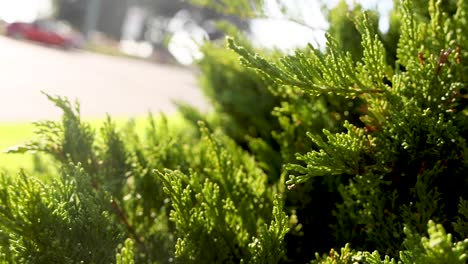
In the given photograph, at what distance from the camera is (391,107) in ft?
5.79

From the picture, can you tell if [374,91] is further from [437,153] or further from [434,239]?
[434,239]

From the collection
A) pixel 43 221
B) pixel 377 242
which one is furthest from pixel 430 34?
pixel 43 221

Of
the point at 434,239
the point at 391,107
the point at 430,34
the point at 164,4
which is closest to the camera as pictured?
the point at 434,239

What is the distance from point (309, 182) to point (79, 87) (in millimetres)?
13572

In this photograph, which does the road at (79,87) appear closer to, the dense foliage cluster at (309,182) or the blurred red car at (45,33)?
the blurred red car at (45,33)

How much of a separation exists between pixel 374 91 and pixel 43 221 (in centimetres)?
117

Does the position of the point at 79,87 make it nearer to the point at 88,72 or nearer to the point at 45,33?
the point at 88,72

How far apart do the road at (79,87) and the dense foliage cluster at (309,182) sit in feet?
19.4

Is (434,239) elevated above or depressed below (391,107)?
below

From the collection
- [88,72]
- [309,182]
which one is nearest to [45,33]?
[88,72]

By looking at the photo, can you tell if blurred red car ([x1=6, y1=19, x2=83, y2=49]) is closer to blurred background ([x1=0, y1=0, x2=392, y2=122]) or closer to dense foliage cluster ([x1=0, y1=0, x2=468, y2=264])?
blurred background ([x1=0, y1=0, x2=392, y2=122])

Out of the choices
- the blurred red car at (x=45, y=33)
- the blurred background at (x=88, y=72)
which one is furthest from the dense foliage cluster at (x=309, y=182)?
the blurred red car at (x=45, y=33)

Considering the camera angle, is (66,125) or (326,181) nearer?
(66,125)

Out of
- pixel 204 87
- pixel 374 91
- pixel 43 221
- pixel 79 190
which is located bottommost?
pixel 43 221
